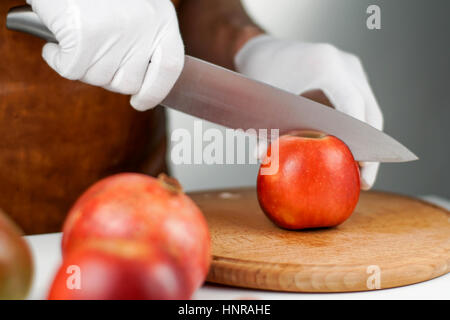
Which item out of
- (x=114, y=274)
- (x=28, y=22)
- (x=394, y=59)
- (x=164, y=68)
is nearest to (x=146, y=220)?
(x=114, y=274)

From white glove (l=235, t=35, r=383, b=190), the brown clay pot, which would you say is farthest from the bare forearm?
the brown clay pot

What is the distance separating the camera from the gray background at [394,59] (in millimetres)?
1943

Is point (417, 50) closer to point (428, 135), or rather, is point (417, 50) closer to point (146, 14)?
→ point (428, 135)

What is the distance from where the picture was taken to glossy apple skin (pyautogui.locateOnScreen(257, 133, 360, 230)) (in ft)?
2.97

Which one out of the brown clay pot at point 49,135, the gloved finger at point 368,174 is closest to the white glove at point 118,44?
the brown clay pot at point 49,135

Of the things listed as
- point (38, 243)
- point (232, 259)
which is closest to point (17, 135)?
point (38, 243)

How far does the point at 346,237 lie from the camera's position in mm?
899

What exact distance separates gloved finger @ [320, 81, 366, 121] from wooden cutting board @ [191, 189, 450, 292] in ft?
0.64

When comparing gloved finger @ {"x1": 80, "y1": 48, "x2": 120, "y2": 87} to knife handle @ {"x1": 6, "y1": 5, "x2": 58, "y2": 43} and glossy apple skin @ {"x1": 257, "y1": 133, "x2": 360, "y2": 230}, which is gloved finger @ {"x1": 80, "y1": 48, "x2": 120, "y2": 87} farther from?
glossy apple skin @ {"x1": 257, "y1": 133, "x2": 360, "y2": 230}

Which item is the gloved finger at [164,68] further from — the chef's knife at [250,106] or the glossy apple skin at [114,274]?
the glossy apple skin at [114,274]

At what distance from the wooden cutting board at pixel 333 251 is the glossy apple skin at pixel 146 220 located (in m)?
0.21

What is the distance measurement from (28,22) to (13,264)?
543mm
